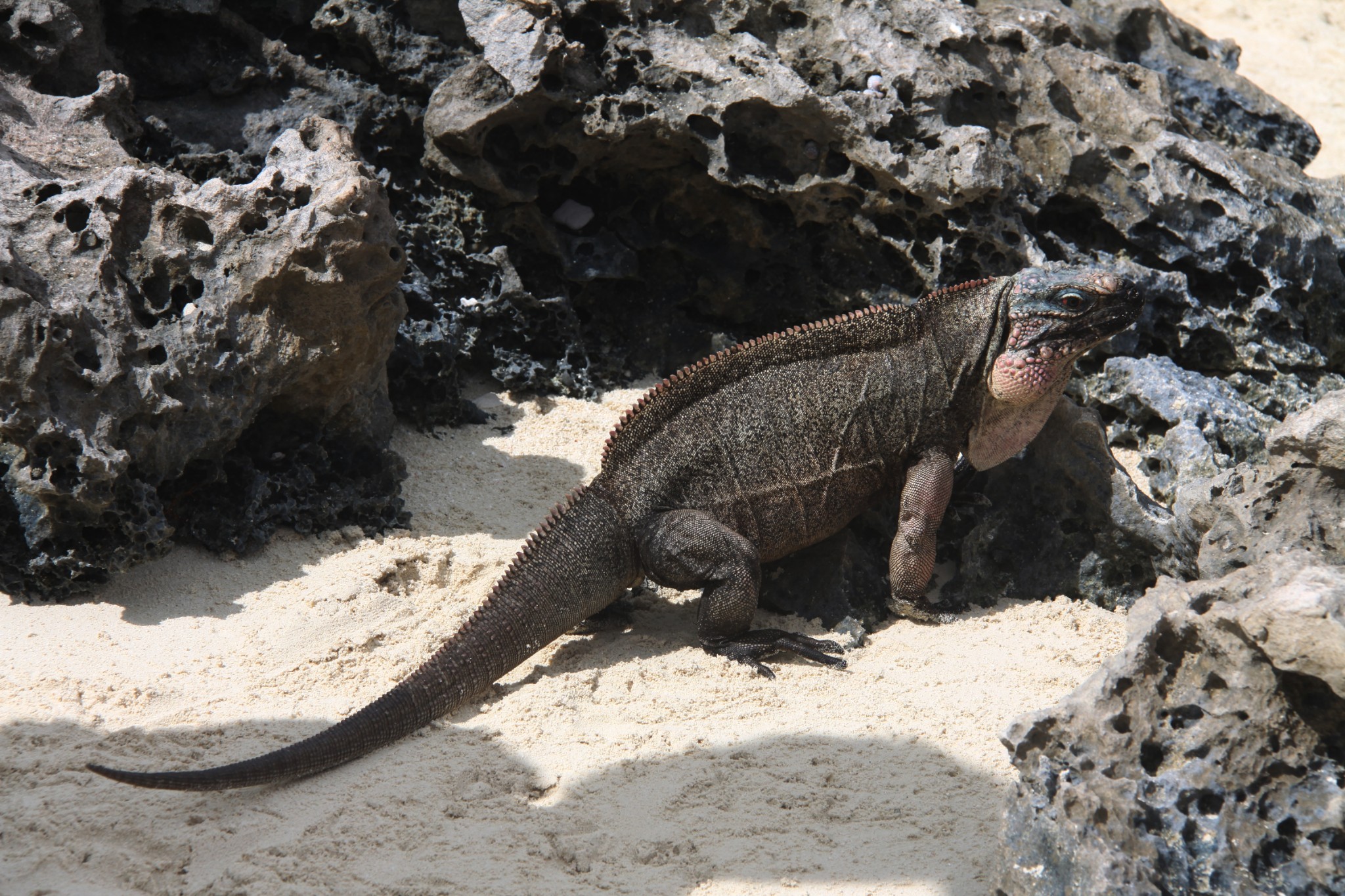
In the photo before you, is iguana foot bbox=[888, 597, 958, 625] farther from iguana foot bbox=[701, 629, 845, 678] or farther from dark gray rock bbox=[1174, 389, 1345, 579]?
dark gray rock bbox=[1174, 389, 1345, 579]

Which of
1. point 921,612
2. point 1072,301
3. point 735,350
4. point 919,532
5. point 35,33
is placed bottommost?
point 921,612

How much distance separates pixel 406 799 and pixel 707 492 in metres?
1.56

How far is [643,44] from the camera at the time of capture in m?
5.07

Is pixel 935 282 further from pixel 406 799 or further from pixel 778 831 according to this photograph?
pixel 406 799

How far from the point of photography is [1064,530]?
4227 mm

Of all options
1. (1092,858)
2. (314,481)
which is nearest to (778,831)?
(1092,858)

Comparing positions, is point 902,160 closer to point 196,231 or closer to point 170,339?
point 196,231

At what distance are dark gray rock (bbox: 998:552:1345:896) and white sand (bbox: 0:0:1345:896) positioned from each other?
479mm

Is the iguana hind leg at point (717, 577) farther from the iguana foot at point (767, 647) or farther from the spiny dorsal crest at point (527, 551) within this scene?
the spiny dorsal crest at point (527, 551)

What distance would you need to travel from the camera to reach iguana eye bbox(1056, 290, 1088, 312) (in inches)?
156

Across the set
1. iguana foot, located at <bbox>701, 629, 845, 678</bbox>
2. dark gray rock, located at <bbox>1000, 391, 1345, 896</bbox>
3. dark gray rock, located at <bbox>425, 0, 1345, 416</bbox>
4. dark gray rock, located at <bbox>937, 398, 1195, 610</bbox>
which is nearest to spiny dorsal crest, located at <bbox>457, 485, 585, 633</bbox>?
iguana foot, located at <bbox>701, 629, 845, 678</bbox>

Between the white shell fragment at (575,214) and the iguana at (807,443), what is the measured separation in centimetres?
191

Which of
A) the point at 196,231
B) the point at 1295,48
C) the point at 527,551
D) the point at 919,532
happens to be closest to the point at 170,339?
the point at 196,231

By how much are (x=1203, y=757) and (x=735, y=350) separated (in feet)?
7.48
